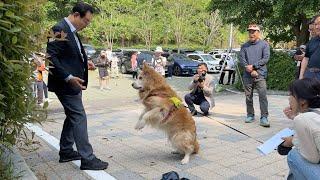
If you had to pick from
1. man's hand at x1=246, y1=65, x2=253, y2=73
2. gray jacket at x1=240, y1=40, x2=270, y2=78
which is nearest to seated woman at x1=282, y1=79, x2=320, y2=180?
man's hand at x1=246, y1=65, x2=253, y2=73

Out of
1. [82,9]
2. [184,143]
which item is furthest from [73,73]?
[184,143]

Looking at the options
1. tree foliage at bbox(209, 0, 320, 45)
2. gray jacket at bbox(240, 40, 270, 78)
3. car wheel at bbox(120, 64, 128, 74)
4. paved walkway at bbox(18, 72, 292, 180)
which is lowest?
car wheel at bbox(120, 64, 128, 74)

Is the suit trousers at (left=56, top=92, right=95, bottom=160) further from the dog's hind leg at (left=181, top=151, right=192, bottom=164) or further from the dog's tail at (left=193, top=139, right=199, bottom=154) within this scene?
the dog's tail at (left=193, top=139, right=199, bottom=154)

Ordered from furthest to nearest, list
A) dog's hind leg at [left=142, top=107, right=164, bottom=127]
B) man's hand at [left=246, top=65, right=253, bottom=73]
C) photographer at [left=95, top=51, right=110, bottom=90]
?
photographer at [left=95, top=51, right=110, bottom=90], man's hand at [left=246, top=65, right=253, bottom=73], dog's hind leg at [left=142, top=107, right=164, bottom=127]

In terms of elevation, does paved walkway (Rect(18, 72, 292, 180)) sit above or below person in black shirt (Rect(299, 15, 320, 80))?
below

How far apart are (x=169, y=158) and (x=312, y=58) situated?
98.8 inches

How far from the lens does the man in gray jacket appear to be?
25.7 feet

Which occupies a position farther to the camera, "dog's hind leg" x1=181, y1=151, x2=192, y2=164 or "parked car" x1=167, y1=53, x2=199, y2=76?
"parked car" x1=167, y1=53, x2=199, y2=76

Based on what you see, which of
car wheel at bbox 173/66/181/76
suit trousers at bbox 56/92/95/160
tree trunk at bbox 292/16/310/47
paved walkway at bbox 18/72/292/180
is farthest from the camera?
car wheel at bbox 173/66/181/76

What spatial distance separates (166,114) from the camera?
5535 millimetres

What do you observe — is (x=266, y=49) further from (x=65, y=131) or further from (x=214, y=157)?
(x=65, y=131)

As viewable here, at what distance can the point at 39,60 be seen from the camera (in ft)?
13.2

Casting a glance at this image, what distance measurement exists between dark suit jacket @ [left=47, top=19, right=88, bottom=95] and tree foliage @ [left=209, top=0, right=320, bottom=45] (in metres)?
10.6

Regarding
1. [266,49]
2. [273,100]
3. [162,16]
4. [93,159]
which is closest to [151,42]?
[162,16]
